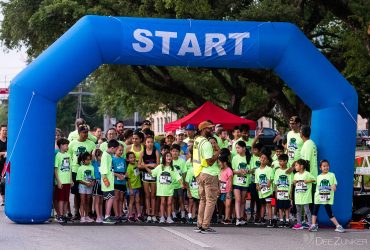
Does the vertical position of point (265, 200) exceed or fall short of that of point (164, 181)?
it falls short

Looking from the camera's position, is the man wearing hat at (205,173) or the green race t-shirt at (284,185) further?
the green race t-shirt at (284,185)

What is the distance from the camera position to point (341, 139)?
15.1 m

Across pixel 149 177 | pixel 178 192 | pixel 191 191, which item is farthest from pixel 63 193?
pixel 191 191

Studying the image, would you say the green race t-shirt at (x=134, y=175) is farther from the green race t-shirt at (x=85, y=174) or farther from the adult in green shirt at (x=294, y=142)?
the adult in green shirt at (x=294, y=142)

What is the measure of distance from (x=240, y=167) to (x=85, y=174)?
2943 mm

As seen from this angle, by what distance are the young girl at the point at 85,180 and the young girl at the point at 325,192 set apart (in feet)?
13.7

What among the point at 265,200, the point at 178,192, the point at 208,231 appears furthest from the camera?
the point at 178,192

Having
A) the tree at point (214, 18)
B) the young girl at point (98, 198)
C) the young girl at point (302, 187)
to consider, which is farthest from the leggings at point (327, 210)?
the tree at point (214, 18)

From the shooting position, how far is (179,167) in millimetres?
15570

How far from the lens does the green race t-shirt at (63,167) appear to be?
15.1 meters

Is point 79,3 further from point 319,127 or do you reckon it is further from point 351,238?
point 351,238

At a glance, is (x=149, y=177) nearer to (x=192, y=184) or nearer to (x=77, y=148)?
(x=192, y=184)

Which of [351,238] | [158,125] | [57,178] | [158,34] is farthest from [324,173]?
[158,125]

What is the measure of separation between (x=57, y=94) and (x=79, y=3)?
13836 mm
